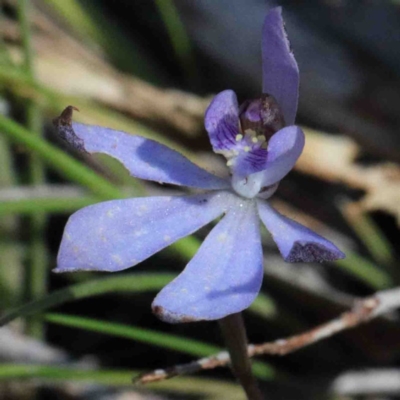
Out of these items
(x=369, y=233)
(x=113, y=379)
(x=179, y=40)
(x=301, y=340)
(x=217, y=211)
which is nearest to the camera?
(x=217, y=211)

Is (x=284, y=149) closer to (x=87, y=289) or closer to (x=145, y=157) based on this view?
(x=145, y=157)

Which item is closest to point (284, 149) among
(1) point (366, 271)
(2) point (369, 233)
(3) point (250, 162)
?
(3) point (250, 162)

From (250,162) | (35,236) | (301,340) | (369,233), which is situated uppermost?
(35,236)

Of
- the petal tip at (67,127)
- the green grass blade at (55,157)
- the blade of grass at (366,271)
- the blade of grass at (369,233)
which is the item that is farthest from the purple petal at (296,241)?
the blade of grass at (369,233)

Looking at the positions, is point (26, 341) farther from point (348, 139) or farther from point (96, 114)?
point (348, 139)

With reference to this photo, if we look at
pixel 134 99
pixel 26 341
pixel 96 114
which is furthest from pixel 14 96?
pixel 26 341

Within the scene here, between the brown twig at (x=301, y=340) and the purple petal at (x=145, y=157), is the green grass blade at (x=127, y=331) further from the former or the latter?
the purple petal at (x=145, y=157)

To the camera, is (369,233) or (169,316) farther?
(369,233)
